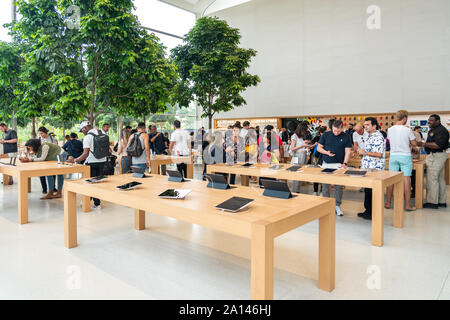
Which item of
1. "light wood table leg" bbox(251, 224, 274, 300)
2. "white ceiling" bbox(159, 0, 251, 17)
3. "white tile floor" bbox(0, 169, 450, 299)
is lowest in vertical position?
"white tile floor" bbox(0, 169, 450, 299)

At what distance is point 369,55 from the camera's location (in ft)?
33.4

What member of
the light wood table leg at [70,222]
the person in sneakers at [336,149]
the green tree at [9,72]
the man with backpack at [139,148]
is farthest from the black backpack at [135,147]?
the person in sneakers at [336,149]

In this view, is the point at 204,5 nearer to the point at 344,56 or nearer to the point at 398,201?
the point at 344,56

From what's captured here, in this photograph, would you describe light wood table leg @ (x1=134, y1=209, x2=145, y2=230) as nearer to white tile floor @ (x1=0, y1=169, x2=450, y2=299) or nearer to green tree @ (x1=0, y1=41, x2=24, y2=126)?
white tile floor @ (x1=0, y1=169, x2=450, y2=299)

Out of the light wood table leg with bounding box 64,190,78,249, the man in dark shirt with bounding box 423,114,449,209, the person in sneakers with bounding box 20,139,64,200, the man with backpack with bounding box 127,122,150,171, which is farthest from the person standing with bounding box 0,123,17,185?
the man in dark shirt with bounding box 423,114,449,209

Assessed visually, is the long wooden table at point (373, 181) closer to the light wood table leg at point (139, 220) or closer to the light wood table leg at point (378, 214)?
the light wood table leg at point (378, 214)

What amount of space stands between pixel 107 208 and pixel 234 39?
6217mm

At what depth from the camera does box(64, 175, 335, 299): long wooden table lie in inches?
67.8

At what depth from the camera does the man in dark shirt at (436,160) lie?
4.86 meters

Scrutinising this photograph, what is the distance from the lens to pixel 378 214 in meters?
3.33

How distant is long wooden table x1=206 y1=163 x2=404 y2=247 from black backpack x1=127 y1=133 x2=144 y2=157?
5.08 feet

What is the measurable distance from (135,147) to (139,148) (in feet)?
0.23

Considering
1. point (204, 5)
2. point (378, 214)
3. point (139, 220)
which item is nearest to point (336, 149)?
point (378, 214)

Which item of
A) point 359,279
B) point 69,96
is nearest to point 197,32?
point 69,96
